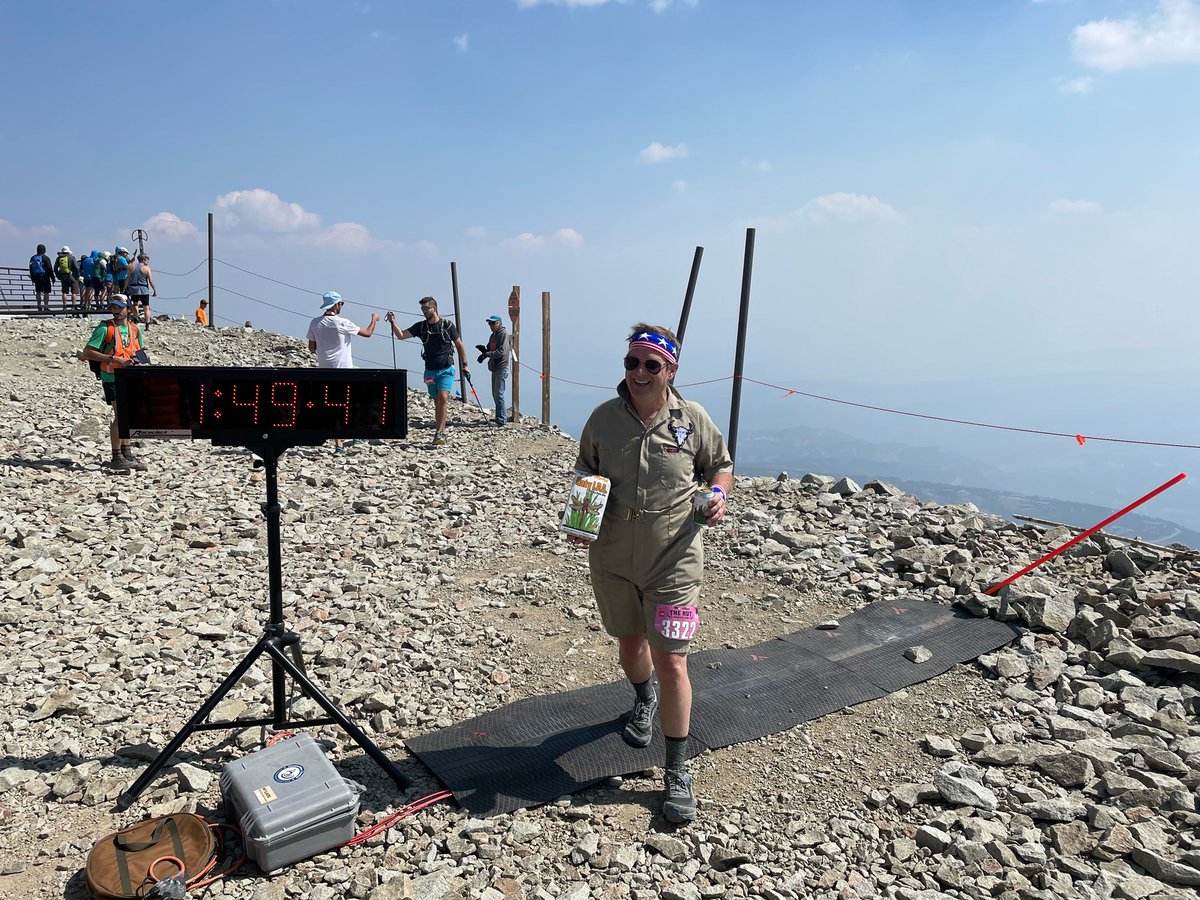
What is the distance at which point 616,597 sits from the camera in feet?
13.3

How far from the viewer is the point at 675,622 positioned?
3828mm

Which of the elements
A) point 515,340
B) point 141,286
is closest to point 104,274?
point 141,286

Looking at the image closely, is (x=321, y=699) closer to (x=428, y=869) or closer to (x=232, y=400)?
(x=428, y=869)

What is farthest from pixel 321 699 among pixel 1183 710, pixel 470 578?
pixel 1183 710

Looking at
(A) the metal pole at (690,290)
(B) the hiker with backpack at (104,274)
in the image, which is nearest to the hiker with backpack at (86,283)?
(B) the hiker with backpack at (104,274)

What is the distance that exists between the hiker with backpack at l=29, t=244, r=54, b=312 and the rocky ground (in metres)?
18.0

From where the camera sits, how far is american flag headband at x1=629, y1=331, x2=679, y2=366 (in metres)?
3.88

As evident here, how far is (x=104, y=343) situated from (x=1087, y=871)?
33.0ft

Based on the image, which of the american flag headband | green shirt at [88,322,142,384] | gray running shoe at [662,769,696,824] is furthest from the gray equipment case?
green shirt at [88,322,142,384]

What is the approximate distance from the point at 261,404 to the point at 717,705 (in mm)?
3261

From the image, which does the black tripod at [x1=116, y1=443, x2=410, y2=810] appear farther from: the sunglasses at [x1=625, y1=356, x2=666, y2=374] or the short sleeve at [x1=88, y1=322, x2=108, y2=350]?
A: the short sleeve at [x1=88, y1=322, x2=108, y2=350]

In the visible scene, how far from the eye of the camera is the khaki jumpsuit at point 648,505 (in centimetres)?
389

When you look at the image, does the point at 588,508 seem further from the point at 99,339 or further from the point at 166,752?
the point at 99,339

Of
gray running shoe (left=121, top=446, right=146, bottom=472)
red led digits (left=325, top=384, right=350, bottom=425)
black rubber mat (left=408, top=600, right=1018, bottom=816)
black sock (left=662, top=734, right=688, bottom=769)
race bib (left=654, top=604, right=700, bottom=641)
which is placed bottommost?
black rubber mat (left=408, top=600, right=1018, bottom=816)
